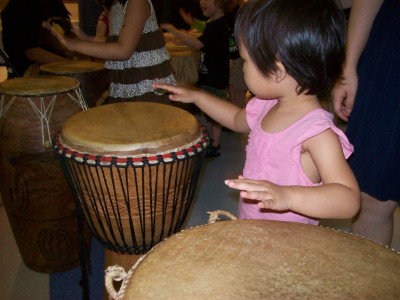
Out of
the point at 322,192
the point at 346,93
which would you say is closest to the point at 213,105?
the point at 346,93

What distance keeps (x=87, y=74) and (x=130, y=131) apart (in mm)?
1235

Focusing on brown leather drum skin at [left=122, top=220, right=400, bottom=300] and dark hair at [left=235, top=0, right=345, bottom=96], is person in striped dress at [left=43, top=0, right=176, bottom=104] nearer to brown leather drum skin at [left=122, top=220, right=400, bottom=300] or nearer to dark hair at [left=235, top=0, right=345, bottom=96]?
dark hair at [left=235, top=0, right=345, bottom=96]

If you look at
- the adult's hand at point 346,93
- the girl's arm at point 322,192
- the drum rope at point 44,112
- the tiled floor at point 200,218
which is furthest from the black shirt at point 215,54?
the girl's arm at point 322,192

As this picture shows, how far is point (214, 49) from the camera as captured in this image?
118 inches

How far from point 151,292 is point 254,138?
585 millimetres

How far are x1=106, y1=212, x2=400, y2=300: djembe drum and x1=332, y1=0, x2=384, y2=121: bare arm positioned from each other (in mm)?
607

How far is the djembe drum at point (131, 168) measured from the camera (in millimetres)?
1121

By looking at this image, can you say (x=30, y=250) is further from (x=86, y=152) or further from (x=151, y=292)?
(x=151, y=292)

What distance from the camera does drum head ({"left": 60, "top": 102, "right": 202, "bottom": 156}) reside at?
1.12m

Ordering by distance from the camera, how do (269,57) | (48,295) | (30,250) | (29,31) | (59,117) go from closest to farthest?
(269,57) < (59,117) < (48,295) < (30,250) < (29,31)

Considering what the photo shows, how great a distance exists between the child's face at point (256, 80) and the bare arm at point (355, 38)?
0.35m

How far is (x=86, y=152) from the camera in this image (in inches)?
44.4

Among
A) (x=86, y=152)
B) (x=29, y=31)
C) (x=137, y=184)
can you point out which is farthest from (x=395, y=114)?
(x=29, y=31)

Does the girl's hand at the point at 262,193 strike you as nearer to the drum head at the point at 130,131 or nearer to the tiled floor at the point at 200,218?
the drum head at the point at 130,131
